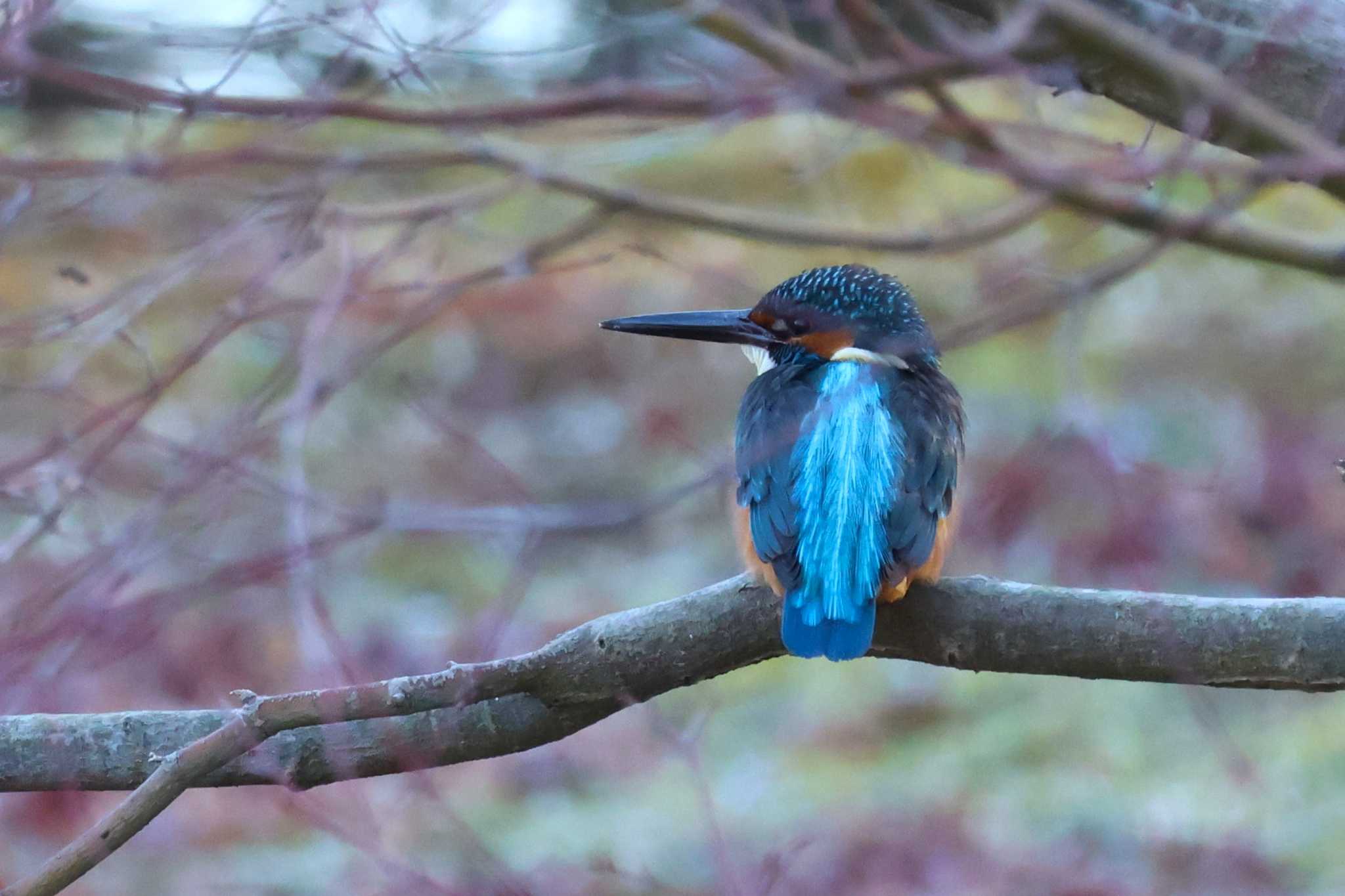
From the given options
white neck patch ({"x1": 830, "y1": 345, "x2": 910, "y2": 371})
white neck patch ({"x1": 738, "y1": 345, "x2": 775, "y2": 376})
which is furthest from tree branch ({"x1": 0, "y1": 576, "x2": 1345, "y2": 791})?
white neck patch ({"x1": 738, "y1": 345, "x2": 775, "y2": 376})

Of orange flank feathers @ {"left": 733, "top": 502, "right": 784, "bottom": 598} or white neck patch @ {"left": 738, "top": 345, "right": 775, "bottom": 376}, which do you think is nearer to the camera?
orange flank feathers @ {"left": 733, "top": 502, "right": 784, "bottom": 598}

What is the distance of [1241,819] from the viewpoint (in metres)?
3.87

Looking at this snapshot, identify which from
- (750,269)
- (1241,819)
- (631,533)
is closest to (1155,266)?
(750,269)

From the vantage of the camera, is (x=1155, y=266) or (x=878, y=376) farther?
(x=1155, y=266)

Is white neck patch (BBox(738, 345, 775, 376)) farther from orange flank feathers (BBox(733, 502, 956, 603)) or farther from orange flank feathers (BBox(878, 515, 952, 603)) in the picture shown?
orange flank feathers (BBox(878, 515, 952, 603))

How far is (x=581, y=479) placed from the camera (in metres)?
7.47

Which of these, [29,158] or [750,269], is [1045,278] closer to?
[29,158]

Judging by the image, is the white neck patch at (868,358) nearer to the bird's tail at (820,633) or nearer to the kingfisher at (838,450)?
the kingfisher at (838,450)

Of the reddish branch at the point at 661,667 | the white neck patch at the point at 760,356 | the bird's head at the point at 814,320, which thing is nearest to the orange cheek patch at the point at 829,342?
the bird's head at the point at 814,320

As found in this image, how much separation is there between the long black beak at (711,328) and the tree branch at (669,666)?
0.73 m

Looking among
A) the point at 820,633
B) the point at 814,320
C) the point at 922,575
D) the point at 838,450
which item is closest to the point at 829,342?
the point at 814,320

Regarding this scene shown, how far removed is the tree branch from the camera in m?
1.72

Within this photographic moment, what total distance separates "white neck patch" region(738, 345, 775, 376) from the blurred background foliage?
7.2 inches

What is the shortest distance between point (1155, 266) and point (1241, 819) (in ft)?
12.3
